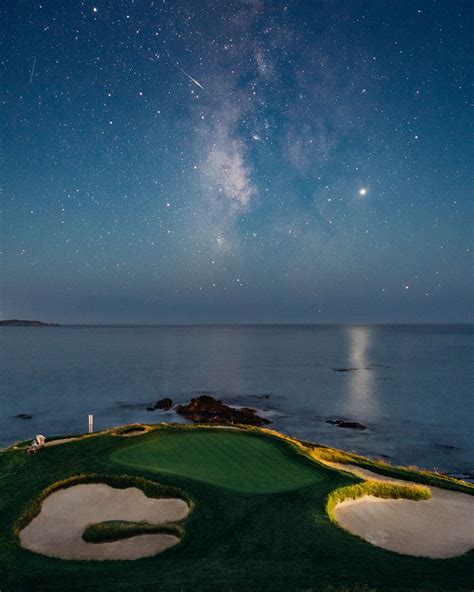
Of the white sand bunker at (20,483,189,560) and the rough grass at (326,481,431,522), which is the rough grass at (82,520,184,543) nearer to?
the white sand bunker at (20,483,189,560)

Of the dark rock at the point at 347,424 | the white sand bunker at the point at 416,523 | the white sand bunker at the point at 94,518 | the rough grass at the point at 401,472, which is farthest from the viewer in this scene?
the dark rock at the point at 347,424

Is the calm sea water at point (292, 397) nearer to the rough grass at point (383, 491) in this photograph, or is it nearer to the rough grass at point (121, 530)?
the rough grass at point (383, 491)

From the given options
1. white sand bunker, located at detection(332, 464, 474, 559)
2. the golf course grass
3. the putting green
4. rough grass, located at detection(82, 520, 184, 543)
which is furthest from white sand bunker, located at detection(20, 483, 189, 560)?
white sand bunker, located at detection(332, 464, 474, 559)

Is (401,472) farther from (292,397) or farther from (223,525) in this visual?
(292,397)

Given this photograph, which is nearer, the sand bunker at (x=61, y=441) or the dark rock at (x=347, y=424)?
the sand bunker at (x=61, y=441)

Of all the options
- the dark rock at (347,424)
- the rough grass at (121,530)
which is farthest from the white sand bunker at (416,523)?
the dark rock at (347,424)

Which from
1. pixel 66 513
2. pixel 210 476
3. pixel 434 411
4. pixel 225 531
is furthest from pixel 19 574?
pixel 434 411

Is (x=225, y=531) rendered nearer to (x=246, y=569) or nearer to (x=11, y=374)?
(x=246, y=569)
